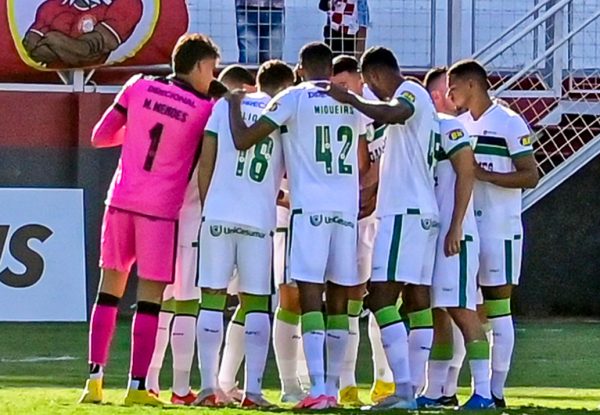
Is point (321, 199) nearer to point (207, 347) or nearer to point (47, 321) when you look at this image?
point (207, 347)

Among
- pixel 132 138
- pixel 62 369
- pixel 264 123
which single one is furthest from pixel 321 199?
pixel 62 369

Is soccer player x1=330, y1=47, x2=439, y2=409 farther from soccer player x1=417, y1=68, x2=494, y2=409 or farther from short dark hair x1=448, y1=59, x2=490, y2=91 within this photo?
short dark hair x1=448, y1=59, x2=490, y2=91

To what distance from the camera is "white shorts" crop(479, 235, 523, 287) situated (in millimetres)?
9453

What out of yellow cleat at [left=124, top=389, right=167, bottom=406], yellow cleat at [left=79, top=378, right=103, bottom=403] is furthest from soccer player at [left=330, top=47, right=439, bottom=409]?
yellow cleat at [left=79, top=378, right=103, bottom=403]

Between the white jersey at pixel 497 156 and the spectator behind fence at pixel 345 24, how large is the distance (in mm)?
7358

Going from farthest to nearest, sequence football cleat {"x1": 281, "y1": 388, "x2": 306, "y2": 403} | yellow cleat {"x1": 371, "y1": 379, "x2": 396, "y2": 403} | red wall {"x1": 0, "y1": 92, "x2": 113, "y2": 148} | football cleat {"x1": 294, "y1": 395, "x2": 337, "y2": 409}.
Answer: red wall {"x1": 0, "y1": 92, "x2": 113, "y2": 148} → yellow cleat {"x1": 371, "y1": 379, "x2": 396, "y2": 403} → football cleat {"x1": 281, "y1": 388, "x2": 306, "y2": 403} → football cleat {"x1": 294, "y1": 395, "x2": 337, "y2": 409}

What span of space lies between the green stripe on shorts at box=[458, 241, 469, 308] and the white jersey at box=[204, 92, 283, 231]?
3.46 feet

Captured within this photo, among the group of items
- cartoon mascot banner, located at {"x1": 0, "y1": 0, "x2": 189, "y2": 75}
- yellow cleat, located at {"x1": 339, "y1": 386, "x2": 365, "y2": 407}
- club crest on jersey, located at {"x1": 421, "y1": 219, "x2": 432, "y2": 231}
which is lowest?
yellow cleat, located at {"x1": 339, "y1": 386, "x2": 365, "y2": 407}

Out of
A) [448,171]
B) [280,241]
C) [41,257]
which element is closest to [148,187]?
[280,241]

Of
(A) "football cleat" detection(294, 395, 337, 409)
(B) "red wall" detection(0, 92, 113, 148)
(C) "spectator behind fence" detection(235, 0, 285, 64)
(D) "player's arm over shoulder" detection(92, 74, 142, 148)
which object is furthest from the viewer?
(C) "spectator behind fence" detection(235, 0, 285, 64)

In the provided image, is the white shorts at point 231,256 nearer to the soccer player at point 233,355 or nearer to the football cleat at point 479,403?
the soccer player at point 233,355

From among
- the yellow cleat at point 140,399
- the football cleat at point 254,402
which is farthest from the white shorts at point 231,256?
the yellow cleat at point 140,399

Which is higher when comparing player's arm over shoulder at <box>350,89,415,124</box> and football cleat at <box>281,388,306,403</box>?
player's arm over shoulder at <box>350,89,415,124</box>

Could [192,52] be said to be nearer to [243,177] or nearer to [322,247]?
[243,177]
